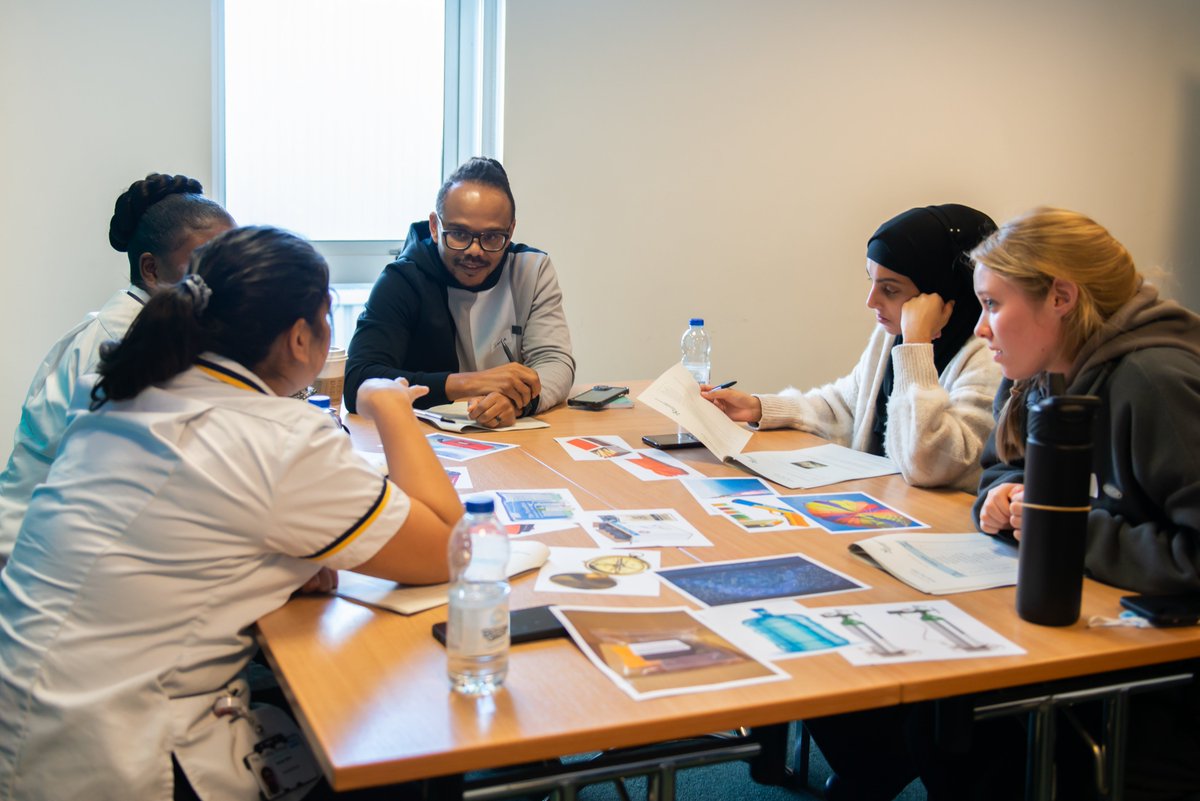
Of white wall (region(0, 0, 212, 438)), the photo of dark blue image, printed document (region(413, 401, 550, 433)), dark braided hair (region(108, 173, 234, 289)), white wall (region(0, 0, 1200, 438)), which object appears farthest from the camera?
white wall (region(0, 0, 1200, 438))

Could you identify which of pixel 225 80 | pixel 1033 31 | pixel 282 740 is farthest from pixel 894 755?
pixel 1033 31

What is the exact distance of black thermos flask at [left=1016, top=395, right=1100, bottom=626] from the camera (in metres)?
1.38

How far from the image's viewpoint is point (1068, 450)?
1.38 meters

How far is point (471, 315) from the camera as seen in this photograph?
307cm

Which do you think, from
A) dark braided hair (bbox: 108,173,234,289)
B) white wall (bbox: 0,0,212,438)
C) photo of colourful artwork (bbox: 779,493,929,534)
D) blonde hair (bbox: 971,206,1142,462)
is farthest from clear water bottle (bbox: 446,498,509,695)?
white wall (bbox: 0,0,212,438)

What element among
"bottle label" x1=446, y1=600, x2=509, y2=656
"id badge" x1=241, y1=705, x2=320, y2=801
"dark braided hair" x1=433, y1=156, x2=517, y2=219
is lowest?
"id badge" x1=241, y1=705, x2=320, y2=801

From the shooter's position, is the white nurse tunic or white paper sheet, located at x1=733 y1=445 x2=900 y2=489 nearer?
the white nurse tunic

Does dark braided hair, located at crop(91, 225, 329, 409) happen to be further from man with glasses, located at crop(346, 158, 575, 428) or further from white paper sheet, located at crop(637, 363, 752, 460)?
man with glasses, located at crop(346, 158, 575, 428)

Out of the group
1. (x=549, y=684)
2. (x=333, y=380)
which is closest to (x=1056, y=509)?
(x=549, y=684)

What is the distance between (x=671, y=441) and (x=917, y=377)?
603 mm

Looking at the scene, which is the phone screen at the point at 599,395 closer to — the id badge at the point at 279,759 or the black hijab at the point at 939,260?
the black hijab at the point at 939,260

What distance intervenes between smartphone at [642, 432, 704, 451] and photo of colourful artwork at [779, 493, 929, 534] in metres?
0.46

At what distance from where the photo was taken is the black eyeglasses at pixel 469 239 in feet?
9.41

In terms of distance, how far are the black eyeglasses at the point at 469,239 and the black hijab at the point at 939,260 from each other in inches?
41.1
